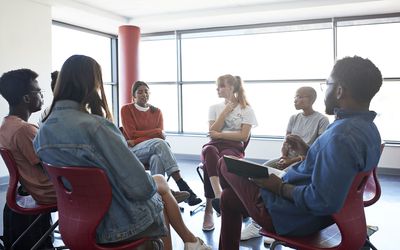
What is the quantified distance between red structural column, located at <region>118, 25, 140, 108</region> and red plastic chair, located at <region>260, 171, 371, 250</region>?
17.5ft

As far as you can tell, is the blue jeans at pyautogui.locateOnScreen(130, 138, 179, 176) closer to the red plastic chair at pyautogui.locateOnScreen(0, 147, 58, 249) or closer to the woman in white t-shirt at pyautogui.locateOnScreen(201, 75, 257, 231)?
the woman in white t-shirt at pyautogui.locateOnScreen(201, 75, 257, 231)

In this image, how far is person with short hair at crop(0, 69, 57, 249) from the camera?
7.20 feet

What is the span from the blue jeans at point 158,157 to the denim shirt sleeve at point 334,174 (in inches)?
74.5

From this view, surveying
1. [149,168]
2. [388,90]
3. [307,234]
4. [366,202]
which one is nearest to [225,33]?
[388,90]

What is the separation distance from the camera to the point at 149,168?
11.1ft

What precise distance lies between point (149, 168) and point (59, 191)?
1.75 metres

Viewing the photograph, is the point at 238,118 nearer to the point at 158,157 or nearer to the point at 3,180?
the point at 158,157

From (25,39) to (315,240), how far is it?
4586 mm

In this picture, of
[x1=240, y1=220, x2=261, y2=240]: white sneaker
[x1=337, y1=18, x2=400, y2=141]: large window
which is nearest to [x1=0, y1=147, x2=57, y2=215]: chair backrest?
[x1=240, y1=220, x2=261, y2=240]: white sneaker

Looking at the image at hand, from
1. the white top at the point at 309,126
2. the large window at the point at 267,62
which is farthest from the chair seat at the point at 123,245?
the large window at the point at 267,62

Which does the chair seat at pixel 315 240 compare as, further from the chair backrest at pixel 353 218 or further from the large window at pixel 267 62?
the large window at pixel 267 62

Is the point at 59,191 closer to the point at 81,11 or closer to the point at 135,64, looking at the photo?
the point at 81,11

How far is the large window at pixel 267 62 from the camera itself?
18.8ft

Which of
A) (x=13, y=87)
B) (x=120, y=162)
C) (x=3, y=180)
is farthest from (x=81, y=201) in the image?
(x=3, y=180)
